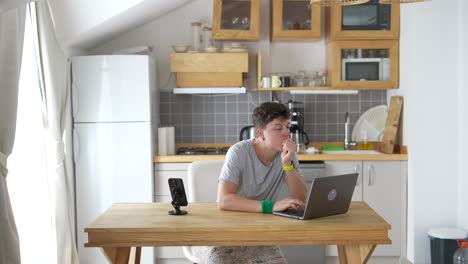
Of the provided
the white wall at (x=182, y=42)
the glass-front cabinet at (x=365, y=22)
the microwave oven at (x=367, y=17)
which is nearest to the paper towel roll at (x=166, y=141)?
the white wall at (x=182, y=42)

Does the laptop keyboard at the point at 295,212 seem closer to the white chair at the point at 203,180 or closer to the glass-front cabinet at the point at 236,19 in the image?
the white chair at the point at 203,180

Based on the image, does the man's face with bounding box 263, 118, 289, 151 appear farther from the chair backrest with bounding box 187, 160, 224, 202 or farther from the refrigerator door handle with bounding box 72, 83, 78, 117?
the refrigerator door handle with bounding box 72, 83, 78, 117

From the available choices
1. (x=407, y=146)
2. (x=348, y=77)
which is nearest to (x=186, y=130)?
(x=348, y=77)

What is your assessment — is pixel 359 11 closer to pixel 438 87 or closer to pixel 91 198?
pixel 438 87

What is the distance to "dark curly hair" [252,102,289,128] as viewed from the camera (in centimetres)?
Answer: 325

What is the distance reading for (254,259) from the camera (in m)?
3.14

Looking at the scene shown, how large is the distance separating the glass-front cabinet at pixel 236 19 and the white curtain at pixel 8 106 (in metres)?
2.33

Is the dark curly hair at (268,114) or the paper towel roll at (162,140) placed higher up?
the dark curly hair at (268,114)

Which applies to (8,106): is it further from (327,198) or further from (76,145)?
(76,145)

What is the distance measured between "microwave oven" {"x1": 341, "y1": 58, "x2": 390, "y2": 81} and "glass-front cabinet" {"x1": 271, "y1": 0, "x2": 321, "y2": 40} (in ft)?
1.19

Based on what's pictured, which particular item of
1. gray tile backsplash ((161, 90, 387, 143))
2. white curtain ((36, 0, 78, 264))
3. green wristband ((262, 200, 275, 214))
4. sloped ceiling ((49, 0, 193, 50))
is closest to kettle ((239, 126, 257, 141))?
gray tile backsplash ((161, 90, 387, 143))

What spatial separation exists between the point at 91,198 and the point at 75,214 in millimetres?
187

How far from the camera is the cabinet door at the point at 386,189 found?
16.7 ft

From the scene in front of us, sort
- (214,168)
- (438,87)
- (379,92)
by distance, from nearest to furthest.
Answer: (214,168) → (438,87) → (379,92)
